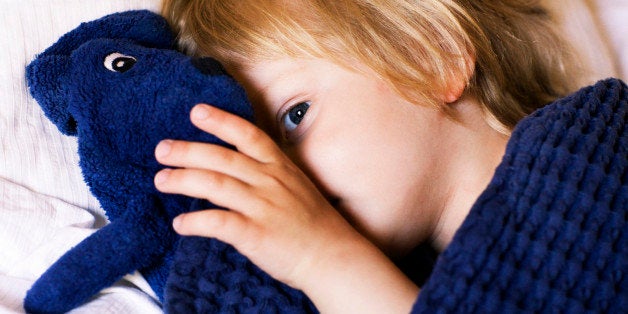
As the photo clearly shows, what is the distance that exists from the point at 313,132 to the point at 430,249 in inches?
11.5

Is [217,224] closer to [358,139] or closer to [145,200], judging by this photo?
[145,200]

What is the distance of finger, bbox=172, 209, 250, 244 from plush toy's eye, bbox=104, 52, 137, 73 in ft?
0.70

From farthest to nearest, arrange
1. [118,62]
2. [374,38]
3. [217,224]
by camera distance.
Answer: [374,38], [118,62], [217,224]

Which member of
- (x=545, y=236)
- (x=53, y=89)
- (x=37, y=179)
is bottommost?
(x=37, y=179)

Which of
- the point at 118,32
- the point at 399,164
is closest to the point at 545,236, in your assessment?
the point at 399,164

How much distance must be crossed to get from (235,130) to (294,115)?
169 millimetres

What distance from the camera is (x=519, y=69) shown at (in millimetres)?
1122

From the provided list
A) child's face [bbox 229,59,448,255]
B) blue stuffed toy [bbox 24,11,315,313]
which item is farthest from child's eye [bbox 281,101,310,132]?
blue stuffed toy [bbox 24,11,315,313]

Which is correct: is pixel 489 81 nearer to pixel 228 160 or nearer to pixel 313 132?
pixel 313 132

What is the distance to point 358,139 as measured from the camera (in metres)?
0.79

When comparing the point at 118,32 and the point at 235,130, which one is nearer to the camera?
the point at 235,130

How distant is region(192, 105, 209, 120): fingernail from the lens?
2.22 feet

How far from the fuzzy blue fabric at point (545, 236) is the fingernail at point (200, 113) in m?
0.30

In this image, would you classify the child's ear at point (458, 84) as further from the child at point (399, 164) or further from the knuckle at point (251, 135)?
the knuckle at point (251, 135)
